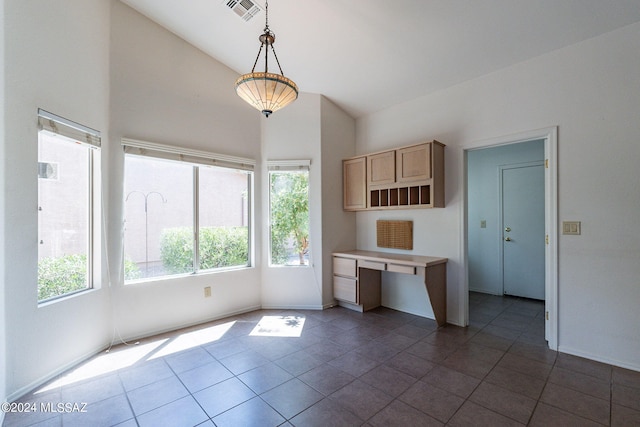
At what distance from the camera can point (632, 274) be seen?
7.82ft

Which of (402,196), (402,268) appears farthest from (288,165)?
(402,268)

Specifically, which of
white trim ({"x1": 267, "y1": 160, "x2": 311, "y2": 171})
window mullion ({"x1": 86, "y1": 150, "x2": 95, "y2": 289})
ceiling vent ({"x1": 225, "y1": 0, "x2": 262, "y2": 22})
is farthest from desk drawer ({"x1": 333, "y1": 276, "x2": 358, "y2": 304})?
ceiling vent ({"x1": 225, "y1": 0, "x2": 262, "y2": 22})

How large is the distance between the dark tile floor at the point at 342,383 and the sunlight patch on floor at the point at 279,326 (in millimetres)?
59

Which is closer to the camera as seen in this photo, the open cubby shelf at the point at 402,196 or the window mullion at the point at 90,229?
the window mullion at the point at 90,229

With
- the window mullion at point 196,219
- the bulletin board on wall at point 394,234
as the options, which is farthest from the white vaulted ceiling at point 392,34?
the bulletin board on wall at point 394,234

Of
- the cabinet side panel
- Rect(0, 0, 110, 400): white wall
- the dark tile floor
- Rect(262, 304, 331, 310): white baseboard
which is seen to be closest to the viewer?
the dark tile floor

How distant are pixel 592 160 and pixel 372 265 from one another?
7.86ft

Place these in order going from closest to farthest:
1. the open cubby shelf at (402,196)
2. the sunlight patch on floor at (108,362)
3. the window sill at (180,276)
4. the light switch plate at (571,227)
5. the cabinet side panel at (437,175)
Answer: the sunlight patch on floor at (108,362) → the light switch plate at (571,227) → the window sill at (180,276) → the cabinet side panel at (437,175) → the open cubby shelf at (402,196)

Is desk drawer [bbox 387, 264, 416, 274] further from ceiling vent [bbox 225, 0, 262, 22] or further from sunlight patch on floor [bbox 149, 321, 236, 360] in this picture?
ceiling vent [bbox 225, 0, 262, 22]

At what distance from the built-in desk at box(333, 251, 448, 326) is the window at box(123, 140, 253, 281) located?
53.3 inches

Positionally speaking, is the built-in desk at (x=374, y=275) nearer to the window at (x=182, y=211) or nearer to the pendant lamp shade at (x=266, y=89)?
the window at (x=182, y=211)

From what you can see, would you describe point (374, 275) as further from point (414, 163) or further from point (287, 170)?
point (287, 170)

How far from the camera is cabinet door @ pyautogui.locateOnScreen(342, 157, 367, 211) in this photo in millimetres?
4023

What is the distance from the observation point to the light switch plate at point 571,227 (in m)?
2.63
